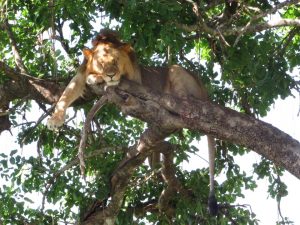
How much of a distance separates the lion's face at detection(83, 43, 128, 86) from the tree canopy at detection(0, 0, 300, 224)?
164 mm

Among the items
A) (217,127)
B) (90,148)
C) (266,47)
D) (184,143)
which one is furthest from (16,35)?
(217,127)

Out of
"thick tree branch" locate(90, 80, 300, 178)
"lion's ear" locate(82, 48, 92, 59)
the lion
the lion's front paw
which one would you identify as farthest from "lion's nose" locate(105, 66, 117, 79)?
the lion's front paw

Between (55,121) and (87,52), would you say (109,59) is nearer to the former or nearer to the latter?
(87,52)

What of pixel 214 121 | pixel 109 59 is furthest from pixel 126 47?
pixel 214 121

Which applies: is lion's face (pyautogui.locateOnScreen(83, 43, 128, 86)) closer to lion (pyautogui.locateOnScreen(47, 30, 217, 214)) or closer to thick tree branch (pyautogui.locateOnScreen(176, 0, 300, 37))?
lion (pyautogui.locateOnScreen(47, 30, 217, 214))

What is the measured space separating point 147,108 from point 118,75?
982mm

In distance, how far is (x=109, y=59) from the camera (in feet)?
21.5

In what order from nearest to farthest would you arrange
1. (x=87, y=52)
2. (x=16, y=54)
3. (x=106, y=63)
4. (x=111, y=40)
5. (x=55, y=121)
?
(x=55, y=121)
(x=106, y=63)
(x=87, y=52)
(x=111, y=40)
(x=16, y=54)

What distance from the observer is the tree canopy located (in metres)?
5.47

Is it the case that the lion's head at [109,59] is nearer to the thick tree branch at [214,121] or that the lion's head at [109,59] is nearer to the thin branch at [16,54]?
the thick tree branch at [214,121]

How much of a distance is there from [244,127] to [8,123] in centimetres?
369

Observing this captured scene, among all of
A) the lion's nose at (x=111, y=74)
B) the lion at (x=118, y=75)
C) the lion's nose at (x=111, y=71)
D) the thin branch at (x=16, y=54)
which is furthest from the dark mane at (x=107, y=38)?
the thin branch at (x=16, y=54)

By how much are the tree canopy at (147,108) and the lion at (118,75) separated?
0.21 m

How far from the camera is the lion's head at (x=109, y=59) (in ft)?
20.4
